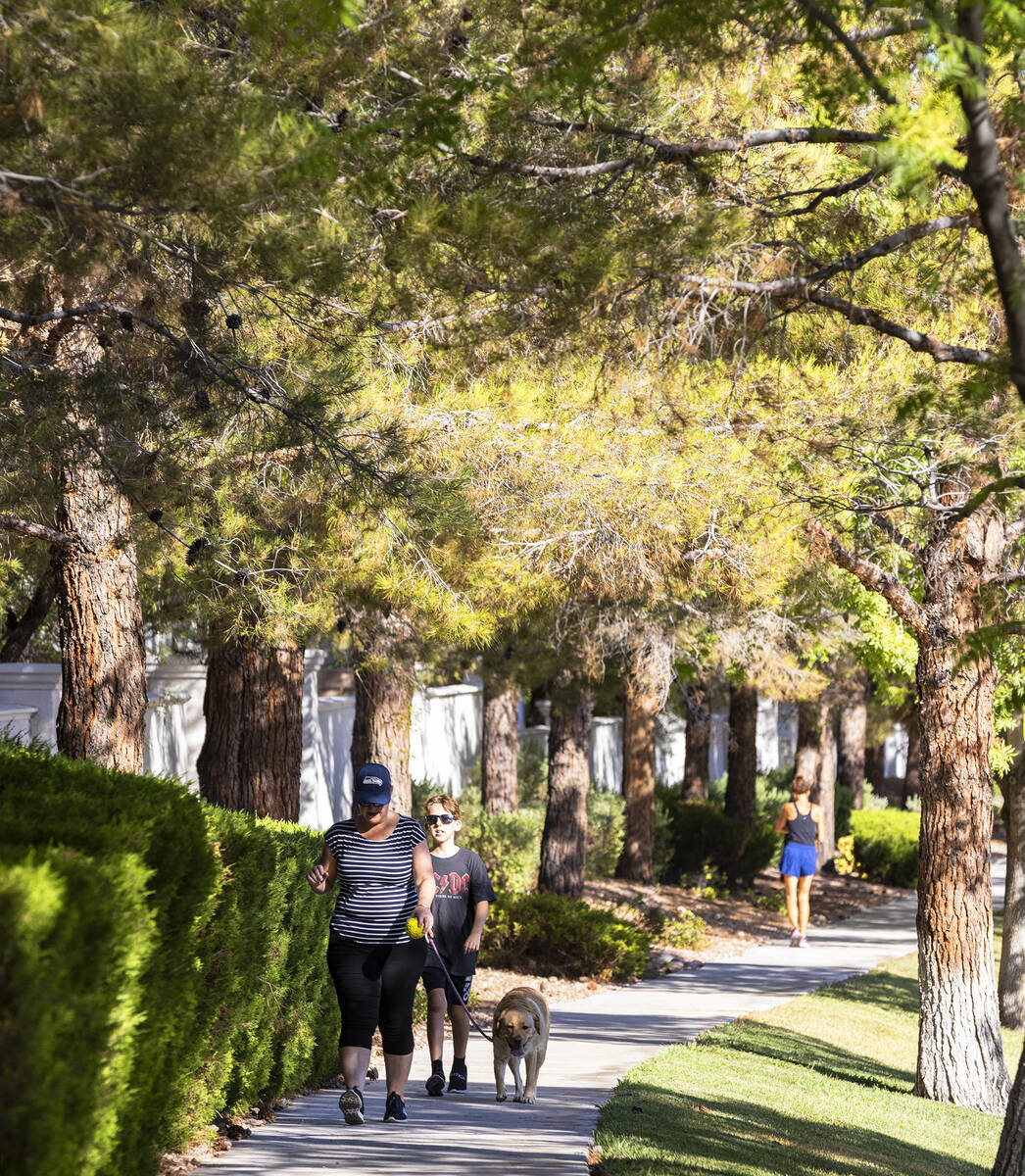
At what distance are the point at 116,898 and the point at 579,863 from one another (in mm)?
13273

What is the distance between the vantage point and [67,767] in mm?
5980

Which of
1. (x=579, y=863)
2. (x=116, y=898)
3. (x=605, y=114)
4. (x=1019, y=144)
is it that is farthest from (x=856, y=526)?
(x=579, y=863)

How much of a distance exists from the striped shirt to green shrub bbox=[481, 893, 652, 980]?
7464 millimetres

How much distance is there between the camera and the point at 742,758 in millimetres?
24781

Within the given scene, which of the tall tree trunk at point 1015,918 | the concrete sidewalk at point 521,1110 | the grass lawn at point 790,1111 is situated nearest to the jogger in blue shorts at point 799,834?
the concrete sidewalk at point 521,1110

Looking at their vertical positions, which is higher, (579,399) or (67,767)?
(579,399)

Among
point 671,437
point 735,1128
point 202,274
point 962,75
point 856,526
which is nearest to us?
point 962,75

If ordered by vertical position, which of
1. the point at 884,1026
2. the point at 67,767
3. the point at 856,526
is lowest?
the point at 884,1026

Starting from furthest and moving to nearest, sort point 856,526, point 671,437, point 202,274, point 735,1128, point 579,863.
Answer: point 579,863 → point 856,526 → point 671,437 → point 735,1128 → point 202,274

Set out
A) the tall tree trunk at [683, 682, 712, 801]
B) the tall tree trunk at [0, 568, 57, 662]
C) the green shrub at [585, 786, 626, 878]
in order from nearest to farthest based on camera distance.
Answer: the tall tree trunk at [0, 568, 57, 662], the green shrub at [585, 786, 626, 878], the tall tree trunk at [683, 682, 712, 801]

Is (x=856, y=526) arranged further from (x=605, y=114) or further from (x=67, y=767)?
(x=67, y=767)

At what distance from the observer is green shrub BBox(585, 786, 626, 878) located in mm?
21547

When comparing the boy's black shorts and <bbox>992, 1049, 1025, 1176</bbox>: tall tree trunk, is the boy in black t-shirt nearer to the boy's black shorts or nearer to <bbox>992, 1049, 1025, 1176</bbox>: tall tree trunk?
the boy's black shorts

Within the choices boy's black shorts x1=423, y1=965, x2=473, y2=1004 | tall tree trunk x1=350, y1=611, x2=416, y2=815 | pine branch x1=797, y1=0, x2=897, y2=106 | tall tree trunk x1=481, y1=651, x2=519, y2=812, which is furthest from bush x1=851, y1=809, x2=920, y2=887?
pine branch x1=797, y1=0, x2=897, y2=106
